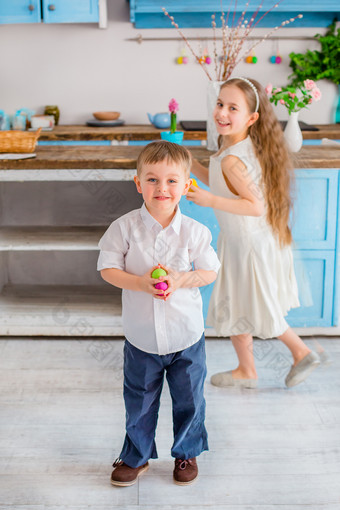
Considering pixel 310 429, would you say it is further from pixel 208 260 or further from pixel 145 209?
pixel 145 209

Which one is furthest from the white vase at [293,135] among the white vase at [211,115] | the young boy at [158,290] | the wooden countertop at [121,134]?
the young boy at [158,290]

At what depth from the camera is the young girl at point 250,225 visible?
199cm

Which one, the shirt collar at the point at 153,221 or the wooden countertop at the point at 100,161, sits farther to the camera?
the wooden countertop at the point at 100,161

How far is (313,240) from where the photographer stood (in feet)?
8.62

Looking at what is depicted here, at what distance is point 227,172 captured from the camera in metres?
2.01

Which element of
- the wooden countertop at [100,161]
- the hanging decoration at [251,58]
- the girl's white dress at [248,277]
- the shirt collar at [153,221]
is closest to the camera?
the shirt collar at [153,221]

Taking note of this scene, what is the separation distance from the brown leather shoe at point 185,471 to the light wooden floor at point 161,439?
3 cm

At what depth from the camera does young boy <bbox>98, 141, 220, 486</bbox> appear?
58.5 inches

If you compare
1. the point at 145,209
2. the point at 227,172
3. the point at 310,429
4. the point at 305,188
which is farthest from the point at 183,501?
the point at 305,188

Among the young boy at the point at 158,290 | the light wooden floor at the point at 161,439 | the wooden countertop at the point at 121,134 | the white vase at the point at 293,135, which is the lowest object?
the light wooden floor at the point at 161,439

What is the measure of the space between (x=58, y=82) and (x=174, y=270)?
10.6ft

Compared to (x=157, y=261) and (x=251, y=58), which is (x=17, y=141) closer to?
(x=157, y=261)

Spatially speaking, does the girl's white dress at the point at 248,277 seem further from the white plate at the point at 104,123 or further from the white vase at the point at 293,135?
the white plate at the point at 104,123

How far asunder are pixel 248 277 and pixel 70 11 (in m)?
2.52
